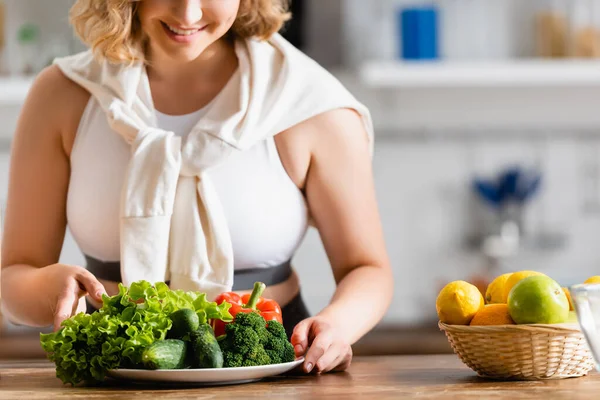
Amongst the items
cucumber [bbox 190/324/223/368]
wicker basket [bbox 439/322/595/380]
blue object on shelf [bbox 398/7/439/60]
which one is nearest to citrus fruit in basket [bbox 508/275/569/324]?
wicker basket [bbox 439/322/595/380]

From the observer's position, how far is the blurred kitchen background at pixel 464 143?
11.7ft

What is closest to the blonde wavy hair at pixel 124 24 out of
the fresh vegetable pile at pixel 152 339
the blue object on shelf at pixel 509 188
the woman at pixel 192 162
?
the woman at pixel 192 162

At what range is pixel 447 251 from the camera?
3.70m

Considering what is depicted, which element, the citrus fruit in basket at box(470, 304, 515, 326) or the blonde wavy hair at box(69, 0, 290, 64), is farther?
the blonde wavy hair at box(69, 0, 290, 64)

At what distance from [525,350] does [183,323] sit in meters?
0.44

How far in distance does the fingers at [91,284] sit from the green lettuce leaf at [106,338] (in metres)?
0.09

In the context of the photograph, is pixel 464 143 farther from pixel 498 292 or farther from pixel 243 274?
pixel 498 292

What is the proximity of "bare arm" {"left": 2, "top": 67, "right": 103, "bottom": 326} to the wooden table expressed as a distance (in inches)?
15.5

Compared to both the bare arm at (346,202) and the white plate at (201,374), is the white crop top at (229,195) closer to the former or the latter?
the bare arm at (346,202)

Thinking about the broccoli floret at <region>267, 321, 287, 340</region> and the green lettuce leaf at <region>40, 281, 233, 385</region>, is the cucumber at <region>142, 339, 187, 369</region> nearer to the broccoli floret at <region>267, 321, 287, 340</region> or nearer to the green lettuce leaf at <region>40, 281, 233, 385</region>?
the green lettuce leaf at <region>40, 281, 233, 385</region>

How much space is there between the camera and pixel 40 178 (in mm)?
1827

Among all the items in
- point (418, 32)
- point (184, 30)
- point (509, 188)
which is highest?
point (184, 30)

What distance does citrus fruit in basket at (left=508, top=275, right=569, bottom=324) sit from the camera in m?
1.28

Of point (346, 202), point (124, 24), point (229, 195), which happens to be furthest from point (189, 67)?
point (346, 202)
